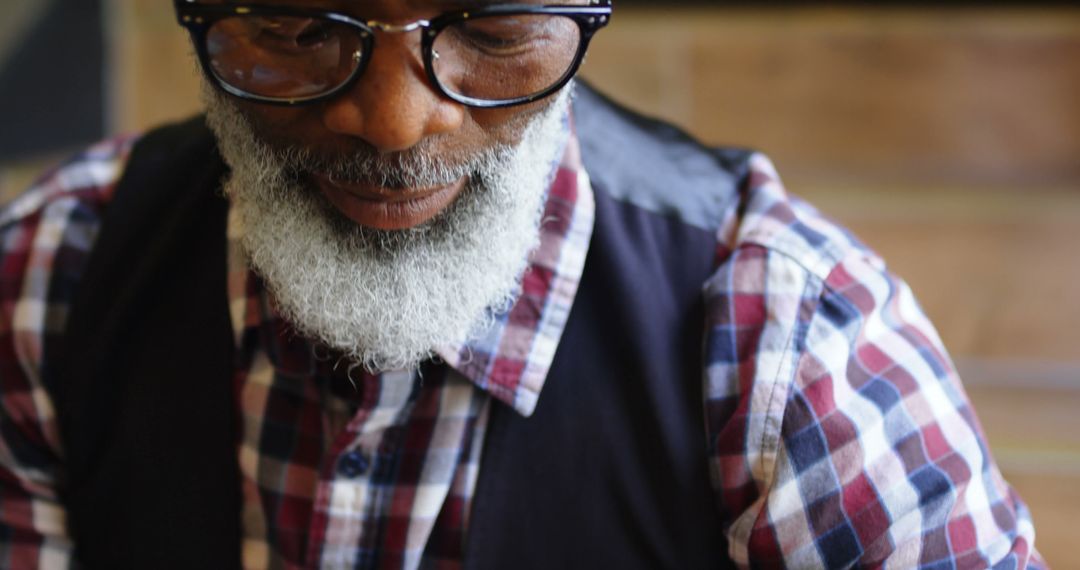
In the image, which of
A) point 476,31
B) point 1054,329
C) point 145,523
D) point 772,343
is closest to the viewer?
point 476,31

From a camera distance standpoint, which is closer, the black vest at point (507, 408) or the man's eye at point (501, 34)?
the man's eye at point (501, 34)

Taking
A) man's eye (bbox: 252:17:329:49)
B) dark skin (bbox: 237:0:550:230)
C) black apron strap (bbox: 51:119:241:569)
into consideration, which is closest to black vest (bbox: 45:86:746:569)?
black apron strap (bbox: 51:119:241:569)

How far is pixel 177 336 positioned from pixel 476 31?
377 mm

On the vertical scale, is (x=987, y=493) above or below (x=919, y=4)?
below

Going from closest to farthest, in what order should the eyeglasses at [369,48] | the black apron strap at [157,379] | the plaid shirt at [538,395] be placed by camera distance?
the eyeglasses at [369,48] < the plaid shirt at [538,395] < the black apron strap at [157,379]

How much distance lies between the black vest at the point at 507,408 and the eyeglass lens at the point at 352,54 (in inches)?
6.7

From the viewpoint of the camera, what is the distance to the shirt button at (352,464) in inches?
31.6

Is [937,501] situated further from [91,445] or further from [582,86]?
[91,445]

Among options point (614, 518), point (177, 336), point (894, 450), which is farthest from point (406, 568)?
point (894, 450)

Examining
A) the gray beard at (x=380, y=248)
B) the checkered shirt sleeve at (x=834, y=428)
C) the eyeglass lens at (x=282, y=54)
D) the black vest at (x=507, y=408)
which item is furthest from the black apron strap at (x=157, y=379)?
the checkered shirt sleeve at (x=834, y=428)

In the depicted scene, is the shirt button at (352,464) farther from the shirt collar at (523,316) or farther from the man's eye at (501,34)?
the man's eye at (501,34)

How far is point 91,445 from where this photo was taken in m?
0.88

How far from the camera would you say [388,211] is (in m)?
0.70

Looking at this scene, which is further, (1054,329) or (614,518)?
(1054,329)
